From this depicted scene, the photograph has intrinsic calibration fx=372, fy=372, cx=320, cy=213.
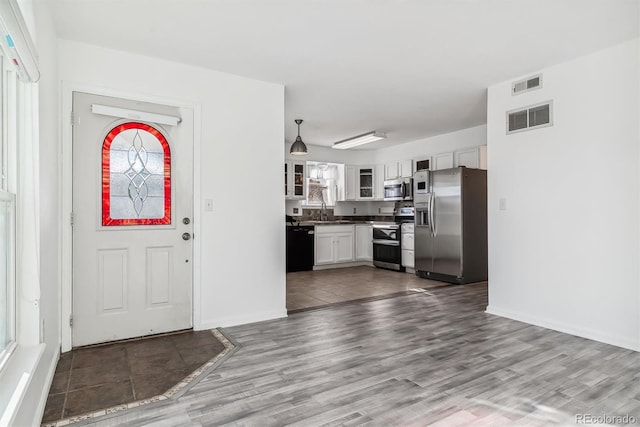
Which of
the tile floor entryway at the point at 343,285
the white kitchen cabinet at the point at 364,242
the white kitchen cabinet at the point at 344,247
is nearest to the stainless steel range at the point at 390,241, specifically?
the tile floor entryway at the point at 343,285

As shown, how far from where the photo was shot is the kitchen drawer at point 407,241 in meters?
6.41

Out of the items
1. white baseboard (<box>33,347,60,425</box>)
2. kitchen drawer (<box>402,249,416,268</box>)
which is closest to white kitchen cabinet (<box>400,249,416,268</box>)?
kitchen drawer (<box>402,249,416,268</box>)

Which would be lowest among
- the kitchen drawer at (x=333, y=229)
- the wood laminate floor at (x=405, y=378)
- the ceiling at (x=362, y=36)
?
the wood laminate floor at (x=405, y=378)

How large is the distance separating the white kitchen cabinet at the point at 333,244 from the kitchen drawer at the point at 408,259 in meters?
1.11

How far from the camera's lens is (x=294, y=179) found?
6.96 m

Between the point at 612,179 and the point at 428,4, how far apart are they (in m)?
2.10

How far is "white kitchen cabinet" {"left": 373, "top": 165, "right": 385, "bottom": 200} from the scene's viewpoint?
7.55 m

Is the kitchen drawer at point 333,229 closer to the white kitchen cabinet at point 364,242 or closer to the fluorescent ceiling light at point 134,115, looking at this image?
the white kitchen cabinet at point 364,242

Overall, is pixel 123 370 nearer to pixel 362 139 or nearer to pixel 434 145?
pixel 362 139

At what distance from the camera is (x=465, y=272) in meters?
5.41

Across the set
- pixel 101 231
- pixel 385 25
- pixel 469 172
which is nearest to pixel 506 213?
pixel 469 172

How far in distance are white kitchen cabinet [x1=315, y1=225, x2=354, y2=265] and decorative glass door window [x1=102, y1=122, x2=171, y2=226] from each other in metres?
3.83

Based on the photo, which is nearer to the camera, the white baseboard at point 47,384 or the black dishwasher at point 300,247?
the white baseboard at point 47,384

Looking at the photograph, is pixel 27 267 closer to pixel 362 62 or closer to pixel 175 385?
pixel 175 385
